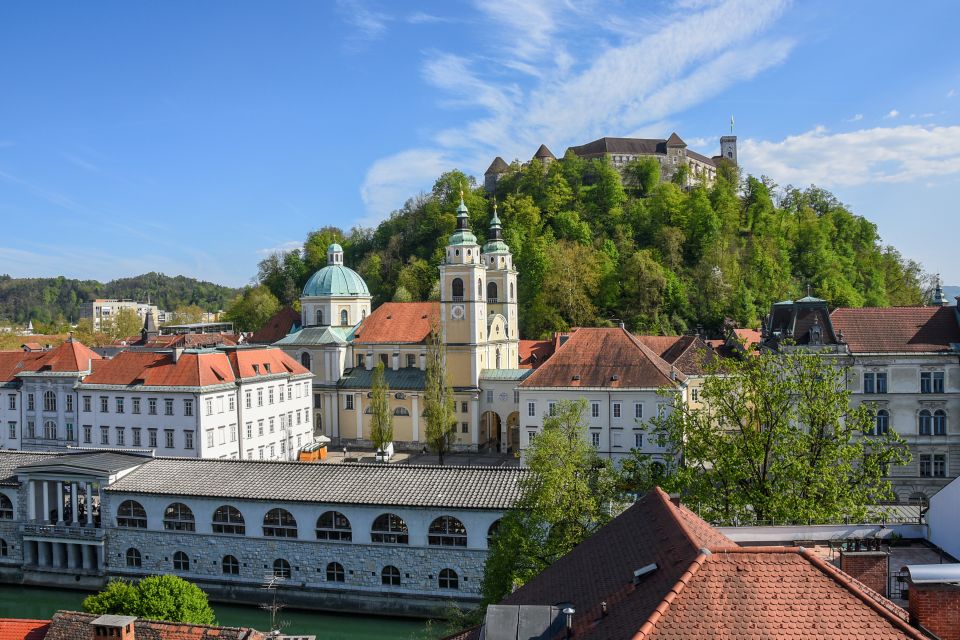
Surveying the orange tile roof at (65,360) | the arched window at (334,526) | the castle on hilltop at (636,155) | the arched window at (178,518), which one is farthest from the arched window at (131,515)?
the castle on hilltop at (636,155)

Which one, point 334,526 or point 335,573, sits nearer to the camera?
point 334,526

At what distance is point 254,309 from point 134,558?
216ft

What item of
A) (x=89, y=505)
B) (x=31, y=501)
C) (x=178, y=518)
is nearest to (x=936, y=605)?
(x=178, y=518)

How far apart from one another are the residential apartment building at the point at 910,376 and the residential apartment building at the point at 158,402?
28.4m

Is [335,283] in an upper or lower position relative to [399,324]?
upper

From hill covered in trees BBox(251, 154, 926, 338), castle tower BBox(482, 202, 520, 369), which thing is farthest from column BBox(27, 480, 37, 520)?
hill covered in trees BBox(251, 154, 926, 338)

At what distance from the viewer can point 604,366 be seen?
138 ft

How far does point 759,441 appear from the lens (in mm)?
20031

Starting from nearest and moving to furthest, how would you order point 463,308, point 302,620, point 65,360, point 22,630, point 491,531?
point 22,630
point 491,531
point 302,620
point 65,360
point 463,308

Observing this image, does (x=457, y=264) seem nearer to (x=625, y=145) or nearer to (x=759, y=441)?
(x=759, y=441)

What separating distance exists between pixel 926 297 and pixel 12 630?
3584 inches

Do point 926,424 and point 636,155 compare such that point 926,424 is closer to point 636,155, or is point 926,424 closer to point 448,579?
point 448,579

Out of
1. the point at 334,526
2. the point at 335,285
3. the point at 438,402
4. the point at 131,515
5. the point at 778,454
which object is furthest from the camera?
the point at 335,285

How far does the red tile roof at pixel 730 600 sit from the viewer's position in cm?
849
